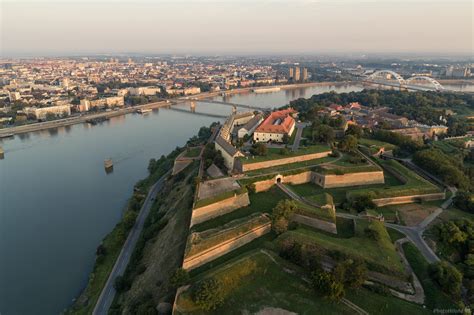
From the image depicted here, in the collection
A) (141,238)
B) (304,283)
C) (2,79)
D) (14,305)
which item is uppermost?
(2,79)

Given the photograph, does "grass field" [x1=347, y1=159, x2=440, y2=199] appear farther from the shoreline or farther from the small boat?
the shoreline

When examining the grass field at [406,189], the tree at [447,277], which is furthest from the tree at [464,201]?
the tree at [447,277]

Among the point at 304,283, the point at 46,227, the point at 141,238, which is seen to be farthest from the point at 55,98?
the point at 304,283

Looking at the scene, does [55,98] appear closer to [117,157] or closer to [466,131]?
[117,157]

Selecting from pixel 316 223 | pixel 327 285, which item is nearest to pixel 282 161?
pixel 316 223

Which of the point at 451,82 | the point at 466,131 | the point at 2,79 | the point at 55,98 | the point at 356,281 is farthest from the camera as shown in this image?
the point at 451,82

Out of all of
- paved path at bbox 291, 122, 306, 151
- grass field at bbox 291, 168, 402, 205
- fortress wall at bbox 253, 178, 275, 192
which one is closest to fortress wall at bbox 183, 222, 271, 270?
fortress wall at bbox 253, 178, 275, 192

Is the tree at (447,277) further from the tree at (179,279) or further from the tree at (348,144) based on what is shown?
the tree at (348,144)
